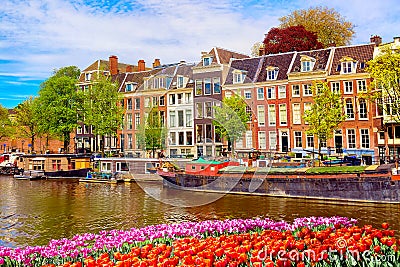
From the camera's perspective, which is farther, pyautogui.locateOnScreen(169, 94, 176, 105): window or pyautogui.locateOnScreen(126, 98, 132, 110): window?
pyautogui.locateOnScreen(126, 98, 132, 110): window

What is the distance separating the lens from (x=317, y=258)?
732cm

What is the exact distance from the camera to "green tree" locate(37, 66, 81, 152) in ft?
201

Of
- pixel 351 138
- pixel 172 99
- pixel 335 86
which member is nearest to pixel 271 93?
pixel 335 86

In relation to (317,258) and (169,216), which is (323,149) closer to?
(169,216)

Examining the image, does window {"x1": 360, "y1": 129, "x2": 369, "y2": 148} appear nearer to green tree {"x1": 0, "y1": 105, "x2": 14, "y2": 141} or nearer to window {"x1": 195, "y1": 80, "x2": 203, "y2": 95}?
window {"x1": 195, "y1": 80, "x2": 203, "y2": 95}

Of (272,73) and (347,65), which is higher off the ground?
(272,73)

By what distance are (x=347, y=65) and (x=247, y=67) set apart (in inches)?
504

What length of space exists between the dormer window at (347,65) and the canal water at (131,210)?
2050 centimetres

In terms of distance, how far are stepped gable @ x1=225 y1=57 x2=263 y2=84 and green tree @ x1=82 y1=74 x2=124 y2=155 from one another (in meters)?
15.2

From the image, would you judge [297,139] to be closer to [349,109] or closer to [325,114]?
[349,109]

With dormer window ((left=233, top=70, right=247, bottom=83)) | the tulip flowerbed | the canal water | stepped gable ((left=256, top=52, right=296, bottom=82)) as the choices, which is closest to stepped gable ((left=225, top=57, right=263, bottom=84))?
dormer window ((left=233, top=70, right=247, bottom=83))

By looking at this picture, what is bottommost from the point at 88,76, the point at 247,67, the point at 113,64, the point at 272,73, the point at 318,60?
the point at 272,73

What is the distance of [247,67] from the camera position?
2133 inches

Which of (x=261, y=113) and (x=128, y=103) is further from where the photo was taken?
(x=128, y=103)
